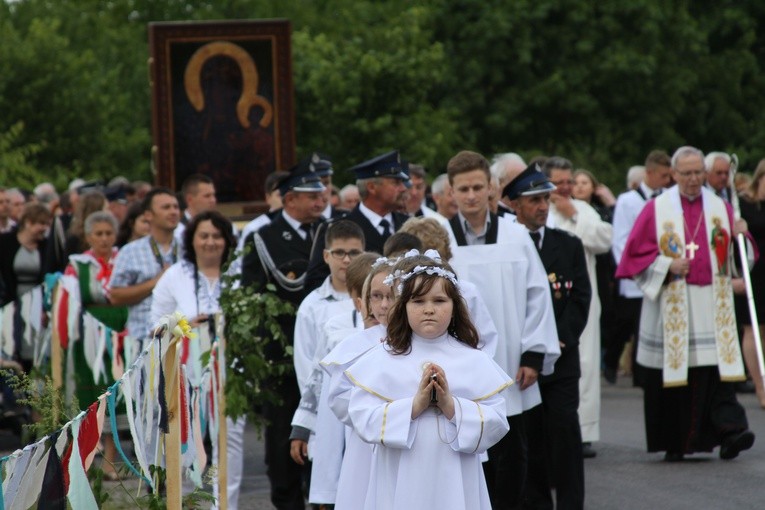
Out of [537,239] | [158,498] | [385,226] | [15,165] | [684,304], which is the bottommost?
[158,498]

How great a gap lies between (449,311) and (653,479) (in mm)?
4939

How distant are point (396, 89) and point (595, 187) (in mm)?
16180

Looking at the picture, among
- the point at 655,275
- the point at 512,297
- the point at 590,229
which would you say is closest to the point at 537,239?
the point at 512,297

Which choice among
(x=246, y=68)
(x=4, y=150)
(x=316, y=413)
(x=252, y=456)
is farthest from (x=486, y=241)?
(x=4, y=150)

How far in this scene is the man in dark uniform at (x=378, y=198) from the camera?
10.1m

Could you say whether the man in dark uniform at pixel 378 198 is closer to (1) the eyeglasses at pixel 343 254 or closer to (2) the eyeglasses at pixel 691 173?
(1) the eyeglasses at pixel 343 254

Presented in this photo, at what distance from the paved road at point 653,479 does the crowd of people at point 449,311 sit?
8.8 inches

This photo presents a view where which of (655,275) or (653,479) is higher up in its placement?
(655,275)

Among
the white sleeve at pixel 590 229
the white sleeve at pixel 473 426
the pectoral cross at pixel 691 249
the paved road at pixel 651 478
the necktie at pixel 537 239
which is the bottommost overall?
the paved road at pixel 651 478

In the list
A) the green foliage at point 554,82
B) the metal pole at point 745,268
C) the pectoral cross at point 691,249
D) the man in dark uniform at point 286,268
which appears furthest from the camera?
the green foliage at point 554,82

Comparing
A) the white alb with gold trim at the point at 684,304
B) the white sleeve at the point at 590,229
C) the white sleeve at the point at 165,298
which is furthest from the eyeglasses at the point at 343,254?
the white sleeve at the point at 590,229

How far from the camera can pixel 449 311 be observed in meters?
6.72

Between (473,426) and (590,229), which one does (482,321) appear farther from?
(590,229)

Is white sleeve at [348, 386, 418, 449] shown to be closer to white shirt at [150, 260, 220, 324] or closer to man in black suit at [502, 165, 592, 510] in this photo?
man in black suit at [502, 165, 592, 510]
